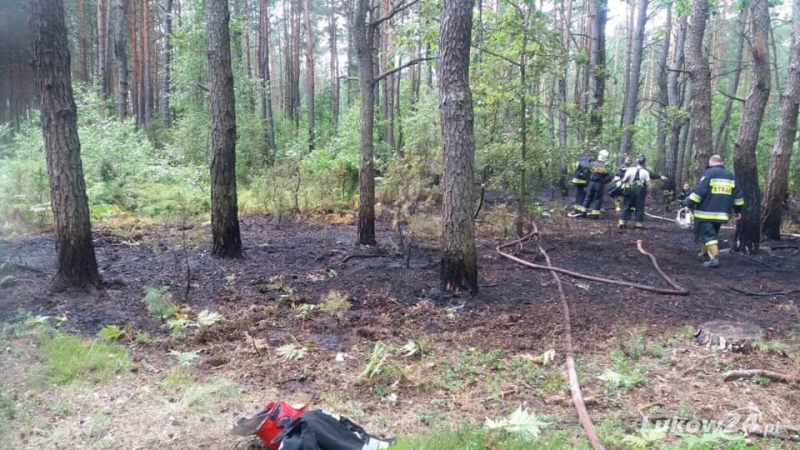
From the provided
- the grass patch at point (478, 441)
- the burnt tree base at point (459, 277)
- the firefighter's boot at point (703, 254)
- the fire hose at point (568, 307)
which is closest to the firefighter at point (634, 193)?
the fire hose at point (568, 307)

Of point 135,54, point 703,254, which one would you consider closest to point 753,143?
point 703,254

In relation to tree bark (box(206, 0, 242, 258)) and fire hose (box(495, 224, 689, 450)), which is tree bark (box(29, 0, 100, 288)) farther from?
fire hose (box(495, 224, 689, 450))

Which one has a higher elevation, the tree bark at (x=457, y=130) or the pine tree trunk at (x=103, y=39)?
the pine tree trunk at (x=103, y=39)

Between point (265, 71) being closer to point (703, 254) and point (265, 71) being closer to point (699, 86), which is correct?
point (699, 86)

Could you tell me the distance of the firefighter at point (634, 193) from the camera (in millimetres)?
12492

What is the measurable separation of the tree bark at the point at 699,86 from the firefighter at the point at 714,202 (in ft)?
4.70

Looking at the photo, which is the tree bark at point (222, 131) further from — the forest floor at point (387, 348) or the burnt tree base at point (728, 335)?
the burnt tree base at point (728, 335)

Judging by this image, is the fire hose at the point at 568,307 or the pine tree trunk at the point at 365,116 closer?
the fire hose at the point at 568,307

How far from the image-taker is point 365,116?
9039 mm

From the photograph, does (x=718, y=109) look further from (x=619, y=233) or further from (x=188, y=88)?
(x=188, y=88)

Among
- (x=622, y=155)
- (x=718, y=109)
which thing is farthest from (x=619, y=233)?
(x=718, y=109)

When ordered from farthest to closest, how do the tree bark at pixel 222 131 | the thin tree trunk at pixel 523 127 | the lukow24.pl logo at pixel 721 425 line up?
the thin tree trunk at pixel 523 127
the tree bark at pixel 222 131
the lukow24.pl logo at pixel 721 425

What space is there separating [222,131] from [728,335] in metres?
7.34

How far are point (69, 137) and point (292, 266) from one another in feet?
11.6
